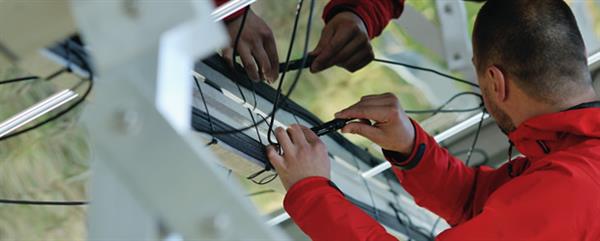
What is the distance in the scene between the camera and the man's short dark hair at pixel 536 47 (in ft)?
6.08

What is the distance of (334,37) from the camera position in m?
2.02

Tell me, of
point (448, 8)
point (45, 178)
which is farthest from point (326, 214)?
point (45, 178)

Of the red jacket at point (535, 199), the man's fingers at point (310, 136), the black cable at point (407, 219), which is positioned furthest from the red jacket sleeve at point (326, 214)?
the black cable at point (407, 219)

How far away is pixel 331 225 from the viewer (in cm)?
166

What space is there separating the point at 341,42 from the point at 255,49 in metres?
0.26

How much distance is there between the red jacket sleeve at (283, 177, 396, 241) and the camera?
1647 millimetres

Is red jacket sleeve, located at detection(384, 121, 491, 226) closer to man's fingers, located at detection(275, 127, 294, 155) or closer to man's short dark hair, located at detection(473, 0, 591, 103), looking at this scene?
man's short dark hair, located at detection(473, 0, 591, 103)

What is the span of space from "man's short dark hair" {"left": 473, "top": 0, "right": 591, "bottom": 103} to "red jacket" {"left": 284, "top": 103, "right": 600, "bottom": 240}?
0.07 meters

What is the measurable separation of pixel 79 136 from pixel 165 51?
85.5 inches

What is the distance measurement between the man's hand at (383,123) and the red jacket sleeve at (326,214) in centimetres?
25

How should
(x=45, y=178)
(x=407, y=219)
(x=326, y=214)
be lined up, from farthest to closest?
1. (x=45, y=178)
2. (x=407, y=219)
3. (x=326, y=214)

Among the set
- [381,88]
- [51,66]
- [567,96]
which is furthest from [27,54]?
[381,88]

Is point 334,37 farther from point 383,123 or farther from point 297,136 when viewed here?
point 297,136

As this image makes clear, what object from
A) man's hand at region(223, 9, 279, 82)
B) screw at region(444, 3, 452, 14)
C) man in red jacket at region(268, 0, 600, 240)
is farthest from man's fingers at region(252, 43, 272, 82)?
screw at region(444, 3, 452, 14)
